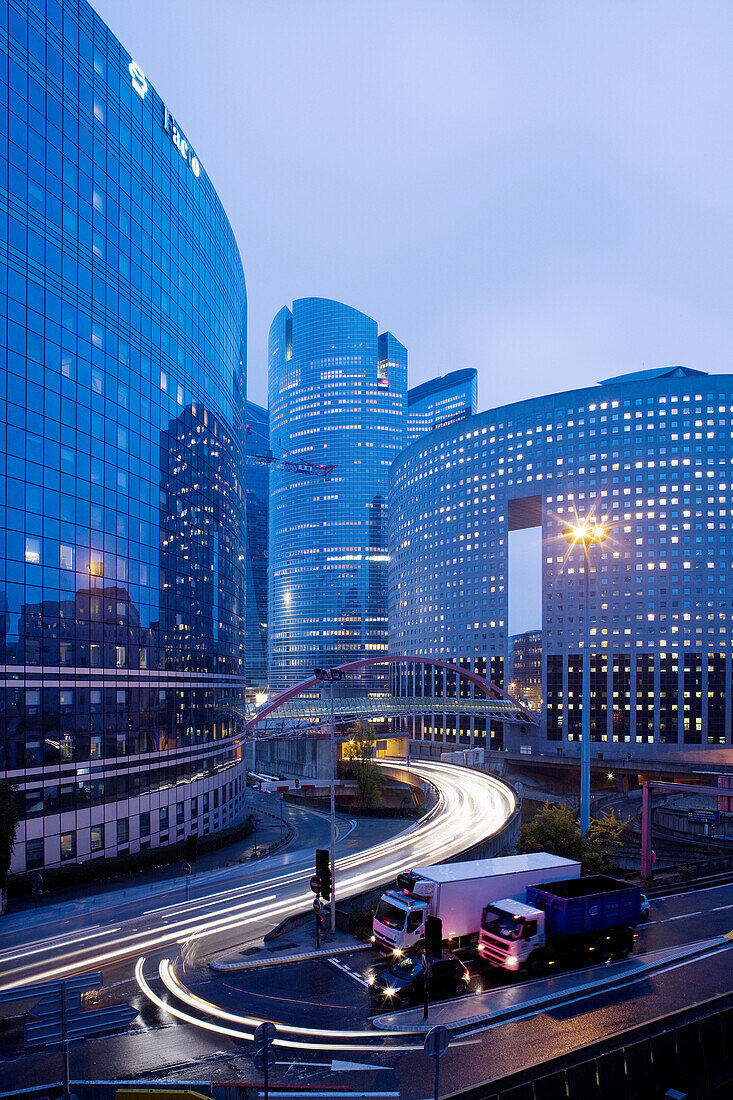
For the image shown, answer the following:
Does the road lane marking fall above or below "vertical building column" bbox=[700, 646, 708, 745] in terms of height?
above

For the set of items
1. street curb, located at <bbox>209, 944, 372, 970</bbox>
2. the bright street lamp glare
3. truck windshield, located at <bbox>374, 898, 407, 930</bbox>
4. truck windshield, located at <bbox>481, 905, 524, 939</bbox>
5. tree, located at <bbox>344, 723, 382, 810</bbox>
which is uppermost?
the bright street lamp glare

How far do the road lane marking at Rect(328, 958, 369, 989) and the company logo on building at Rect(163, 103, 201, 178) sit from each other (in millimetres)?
57568

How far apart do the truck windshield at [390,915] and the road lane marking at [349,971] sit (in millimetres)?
1768

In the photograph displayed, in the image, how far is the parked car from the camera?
65.7 feet

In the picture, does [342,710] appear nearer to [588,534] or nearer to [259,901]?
[259,901]

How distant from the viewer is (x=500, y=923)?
73.5 feet

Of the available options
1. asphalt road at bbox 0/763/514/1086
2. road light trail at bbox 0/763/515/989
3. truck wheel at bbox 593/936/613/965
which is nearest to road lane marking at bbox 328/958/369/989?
asphalt road at bbox 0/763/514/1086

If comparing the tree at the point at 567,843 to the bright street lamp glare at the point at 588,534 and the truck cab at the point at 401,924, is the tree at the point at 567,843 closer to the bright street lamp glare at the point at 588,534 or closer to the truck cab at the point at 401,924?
the truck cab at the point at 401,924

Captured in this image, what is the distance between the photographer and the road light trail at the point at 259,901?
25.3 meters

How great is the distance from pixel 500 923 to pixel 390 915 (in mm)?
3752

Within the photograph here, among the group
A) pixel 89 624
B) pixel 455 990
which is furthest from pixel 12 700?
pixel 455 990

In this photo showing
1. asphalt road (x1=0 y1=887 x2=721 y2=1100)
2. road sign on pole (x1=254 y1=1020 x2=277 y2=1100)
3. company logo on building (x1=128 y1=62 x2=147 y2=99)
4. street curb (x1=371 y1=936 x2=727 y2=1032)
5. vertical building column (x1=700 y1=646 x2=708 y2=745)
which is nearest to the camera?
road sign on pole (x1=254 y1=1020 x2=277 y2=1100)

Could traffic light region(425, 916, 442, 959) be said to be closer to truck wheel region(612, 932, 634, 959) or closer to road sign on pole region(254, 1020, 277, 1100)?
road sign on pole region(254, 1020, 277, 1100)

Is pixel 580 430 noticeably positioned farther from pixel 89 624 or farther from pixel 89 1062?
pixel 89 1062
